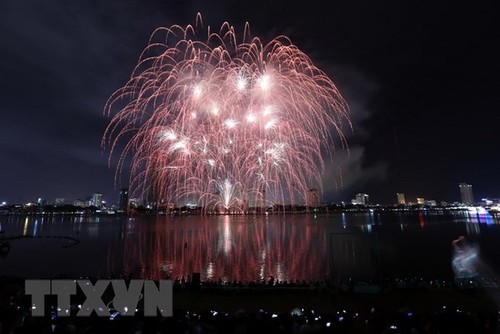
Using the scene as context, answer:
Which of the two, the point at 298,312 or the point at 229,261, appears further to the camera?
the point at 229,261

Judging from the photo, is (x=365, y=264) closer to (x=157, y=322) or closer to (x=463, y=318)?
(x=463, y=318)

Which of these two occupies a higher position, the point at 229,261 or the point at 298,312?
the point at 298,312

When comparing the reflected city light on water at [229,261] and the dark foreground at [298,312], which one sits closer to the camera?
the dark foreground at [298,312]

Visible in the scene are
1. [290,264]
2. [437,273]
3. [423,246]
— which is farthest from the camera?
[423,246]

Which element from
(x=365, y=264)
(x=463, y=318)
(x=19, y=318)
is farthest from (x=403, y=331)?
(x=365, y=264)

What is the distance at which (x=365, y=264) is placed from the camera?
139 ft

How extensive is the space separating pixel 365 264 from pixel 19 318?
4050cm

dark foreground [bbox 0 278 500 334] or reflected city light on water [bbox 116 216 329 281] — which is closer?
dark foreground [bbox 0 278 500 334]

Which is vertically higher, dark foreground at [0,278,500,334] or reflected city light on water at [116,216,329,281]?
dark foreground at [0,278,500,334]

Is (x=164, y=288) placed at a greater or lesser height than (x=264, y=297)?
greater

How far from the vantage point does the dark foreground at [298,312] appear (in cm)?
952

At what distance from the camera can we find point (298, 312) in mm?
14258

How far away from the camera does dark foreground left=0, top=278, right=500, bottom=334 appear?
952 centimetres

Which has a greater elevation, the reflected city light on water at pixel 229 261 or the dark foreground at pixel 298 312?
the dark foreground at pixel 298 312
